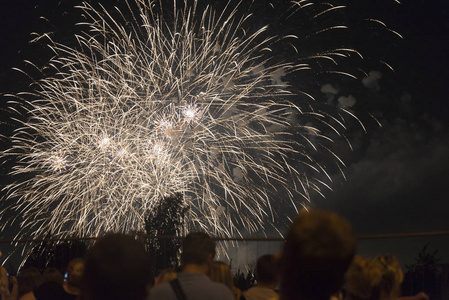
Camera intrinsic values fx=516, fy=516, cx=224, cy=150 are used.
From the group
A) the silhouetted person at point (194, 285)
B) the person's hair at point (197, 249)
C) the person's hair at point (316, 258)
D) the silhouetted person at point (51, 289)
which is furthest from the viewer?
the silhouetted person at point (51, 289)

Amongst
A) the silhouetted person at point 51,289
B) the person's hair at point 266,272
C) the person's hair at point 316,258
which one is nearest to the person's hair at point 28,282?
the silhouetted person at point 51,289

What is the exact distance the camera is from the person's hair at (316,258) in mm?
2039

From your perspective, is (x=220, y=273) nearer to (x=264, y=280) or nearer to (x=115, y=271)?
(x=264, y=280)

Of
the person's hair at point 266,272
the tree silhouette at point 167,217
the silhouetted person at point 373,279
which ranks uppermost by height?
the tree silhouette at point 167,217

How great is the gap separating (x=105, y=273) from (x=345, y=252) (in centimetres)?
111

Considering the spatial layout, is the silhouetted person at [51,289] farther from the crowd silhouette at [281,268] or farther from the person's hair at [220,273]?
the crowd silhouette at [281,268]

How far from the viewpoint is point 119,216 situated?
20.4 meters

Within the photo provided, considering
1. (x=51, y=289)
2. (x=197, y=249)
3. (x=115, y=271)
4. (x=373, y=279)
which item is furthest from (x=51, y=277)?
(x=115, y=271)

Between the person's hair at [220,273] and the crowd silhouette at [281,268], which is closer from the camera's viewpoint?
the crowd silhouette at [281,268]

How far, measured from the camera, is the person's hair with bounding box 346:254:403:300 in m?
3.92

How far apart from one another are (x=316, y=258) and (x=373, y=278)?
218 cm

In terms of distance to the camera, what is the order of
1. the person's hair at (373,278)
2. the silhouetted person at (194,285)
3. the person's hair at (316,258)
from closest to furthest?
the person's hair at (316,258), the silhouetted person at (194,285), the person's hair at (373,278)

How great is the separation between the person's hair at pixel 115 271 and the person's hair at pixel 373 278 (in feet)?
→ 6.59

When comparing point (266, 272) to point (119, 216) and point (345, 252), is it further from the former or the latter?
point (119, 216)
